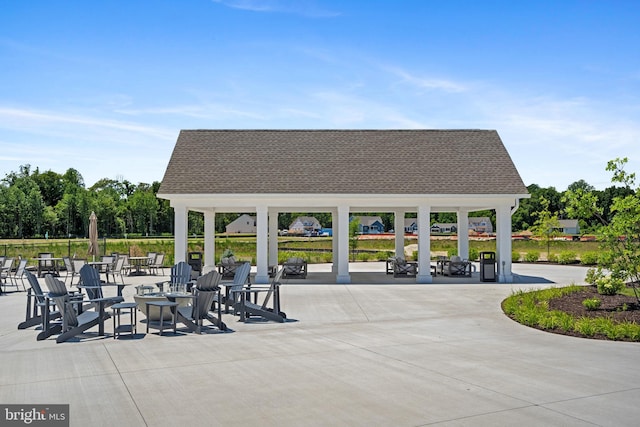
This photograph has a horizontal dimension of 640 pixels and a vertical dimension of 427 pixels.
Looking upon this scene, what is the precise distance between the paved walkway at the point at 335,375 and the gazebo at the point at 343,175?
362 inches

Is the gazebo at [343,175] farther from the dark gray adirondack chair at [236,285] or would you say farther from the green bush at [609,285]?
the dark gray adirondack chair at [236,285]

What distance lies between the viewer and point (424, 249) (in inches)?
858

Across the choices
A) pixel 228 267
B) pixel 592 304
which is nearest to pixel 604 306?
pixel 592 304

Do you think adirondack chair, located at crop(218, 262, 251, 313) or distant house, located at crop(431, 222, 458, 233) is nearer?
adirondack chair, located at crop(218, 262, 251, 313)

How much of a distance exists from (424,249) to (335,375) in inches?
576

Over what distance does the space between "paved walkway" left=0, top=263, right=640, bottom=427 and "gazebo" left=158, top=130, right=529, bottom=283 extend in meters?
9.19

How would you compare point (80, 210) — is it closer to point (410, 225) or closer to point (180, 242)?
point (410, 225)

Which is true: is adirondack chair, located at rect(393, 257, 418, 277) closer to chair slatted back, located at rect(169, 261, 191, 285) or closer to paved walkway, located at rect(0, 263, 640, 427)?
paved walkway, located at rect(0, 263, 640, 427)

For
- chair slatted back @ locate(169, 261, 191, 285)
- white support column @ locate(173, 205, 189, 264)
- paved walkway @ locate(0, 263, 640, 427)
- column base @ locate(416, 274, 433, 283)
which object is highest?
white support column @ locate(173, 205, 189, 264)

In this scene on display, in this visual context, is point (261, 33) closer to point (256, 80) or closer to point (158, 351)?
point (256, 80)

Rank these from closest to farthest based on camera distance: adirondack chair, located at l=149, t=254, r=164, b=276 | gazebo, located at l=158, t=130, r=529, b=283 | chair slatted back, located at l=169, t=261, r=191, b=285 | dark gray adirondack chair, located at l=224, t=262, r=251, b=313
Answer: dark gray adirondack chair, located at l=224, t=262, r=251, b=313
chair slatted back, located at l=169, t=261, r=191, b=285
gazebo, located at l=158, t=130, r=529, b=283
adirondack chair, located at l=149, t=254, r=164, b=276

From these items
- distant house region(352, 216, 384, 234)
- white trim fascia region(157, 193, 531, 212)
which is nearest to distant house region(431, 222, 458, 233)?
distant house region(352, 216, 384, 234)

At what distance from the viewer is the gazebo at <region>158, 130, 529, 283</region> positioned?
21.5 m

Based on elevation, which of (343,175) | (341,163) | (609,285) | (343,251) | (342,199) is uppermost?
(341,163)
